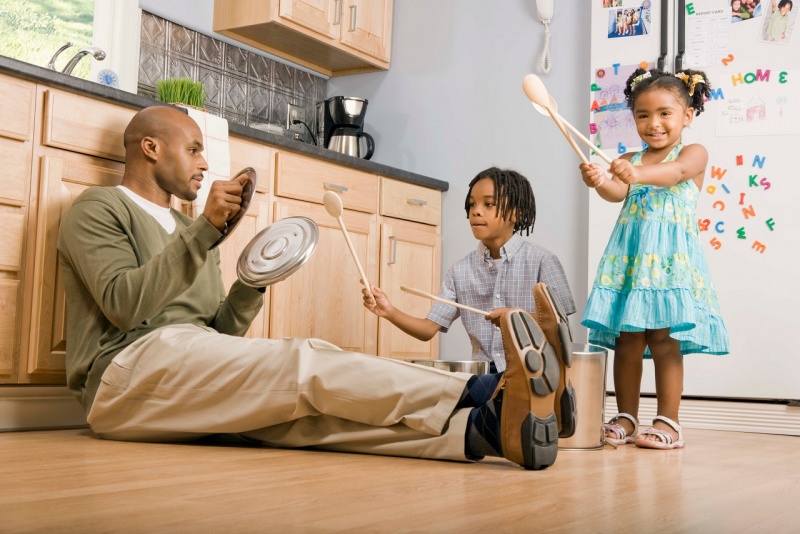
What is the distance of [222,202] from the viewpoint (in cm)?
200

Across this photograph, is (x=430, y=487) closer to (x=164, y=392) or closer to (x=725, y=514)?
(x=725, y=514)

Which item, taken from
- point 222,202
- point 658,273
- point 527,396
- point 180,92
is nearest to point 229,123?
point 180,92

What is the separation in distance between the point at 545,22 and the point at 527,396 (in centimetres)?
247

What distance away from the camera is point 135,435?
6.90 ft

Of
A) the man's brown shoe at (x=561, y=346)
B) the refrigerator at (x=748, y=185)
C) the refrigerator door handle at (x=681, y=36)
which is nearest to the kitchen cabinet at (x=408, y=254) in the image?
the refrigerator at (x=748, y=185)

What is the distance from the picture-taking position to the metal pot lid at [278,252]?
214 cm

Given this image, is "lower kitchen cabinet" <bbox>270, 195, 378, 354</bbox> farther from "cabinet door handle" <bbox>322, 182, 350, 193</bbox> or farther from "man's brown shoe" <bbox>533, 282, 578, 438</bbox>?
"man's brown shoe" <bbox>533, 282, 578, 438</bbox>

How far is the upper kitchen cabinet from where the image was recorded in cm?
365

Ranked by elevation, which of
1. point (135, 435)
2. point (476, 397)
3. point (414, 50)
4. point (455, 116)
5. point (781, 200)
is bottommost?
point (135, 435)

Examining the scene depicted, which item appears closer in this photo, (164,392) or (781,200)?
(164,392)

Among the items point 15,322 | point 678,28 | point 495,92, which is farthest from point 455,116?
point 15,322

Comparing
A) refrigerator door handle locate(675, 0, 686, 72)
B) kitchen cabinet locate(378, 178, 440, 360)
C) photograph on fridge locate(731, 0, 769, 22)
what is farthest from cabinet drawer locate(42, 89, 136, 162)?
photograph on fridge locate(731, 0, 769, 22)

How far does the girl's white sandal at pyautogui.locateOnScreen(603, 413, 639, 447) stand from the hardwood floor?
0.32 metres

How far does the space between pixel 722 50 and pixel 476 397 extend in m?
2.03
